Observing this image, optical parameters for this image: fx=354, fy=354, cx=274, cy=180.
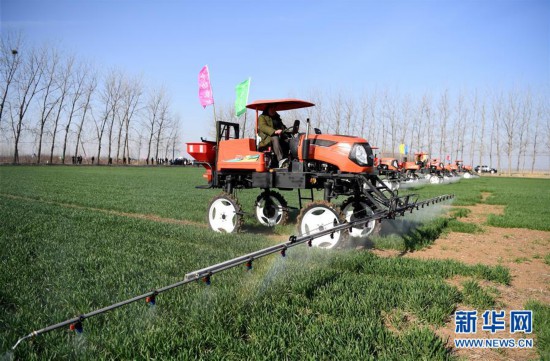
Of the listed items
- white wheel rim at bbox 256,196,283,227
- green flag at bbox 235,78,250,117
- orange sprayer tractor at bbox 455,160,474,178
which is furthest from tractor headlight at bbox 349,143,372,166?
orange sprayer tractor at bbox 455,160,474,178

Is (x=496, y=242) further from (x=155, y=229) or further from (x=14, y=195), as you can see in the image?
(x=14, y=195)

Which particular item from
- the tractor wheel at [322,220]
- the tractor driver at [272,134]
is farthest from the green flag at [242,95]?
the tractor wheel at [322,220]

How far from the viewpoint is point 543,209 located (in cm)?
1206

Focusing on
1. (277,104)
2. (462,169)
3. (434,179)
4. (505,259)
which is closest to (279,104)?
(277,104)

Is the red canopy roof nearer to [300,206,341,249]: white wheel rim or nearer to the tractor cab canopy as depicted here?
the tractor cab canopy

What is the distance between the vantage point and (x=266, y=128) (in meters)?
6.80

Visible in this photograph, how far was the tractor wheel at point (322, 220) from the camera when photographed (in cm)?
587

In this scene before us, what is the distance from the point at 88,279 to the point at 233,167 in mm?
3893

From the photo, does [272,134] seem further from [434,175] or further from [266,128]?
[434,175]

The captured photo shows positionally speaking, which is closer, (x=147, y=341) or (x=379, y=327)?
(x=147, y=341)

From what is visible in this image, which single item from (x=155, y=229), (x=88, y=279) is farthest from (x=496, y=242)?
(x=88, y=279)

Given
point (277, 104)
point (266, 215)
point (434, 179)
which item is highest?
point (277, 104)

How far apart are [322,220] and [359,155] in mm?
1338

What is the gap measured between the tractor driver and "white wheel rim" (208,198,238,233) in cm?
149
